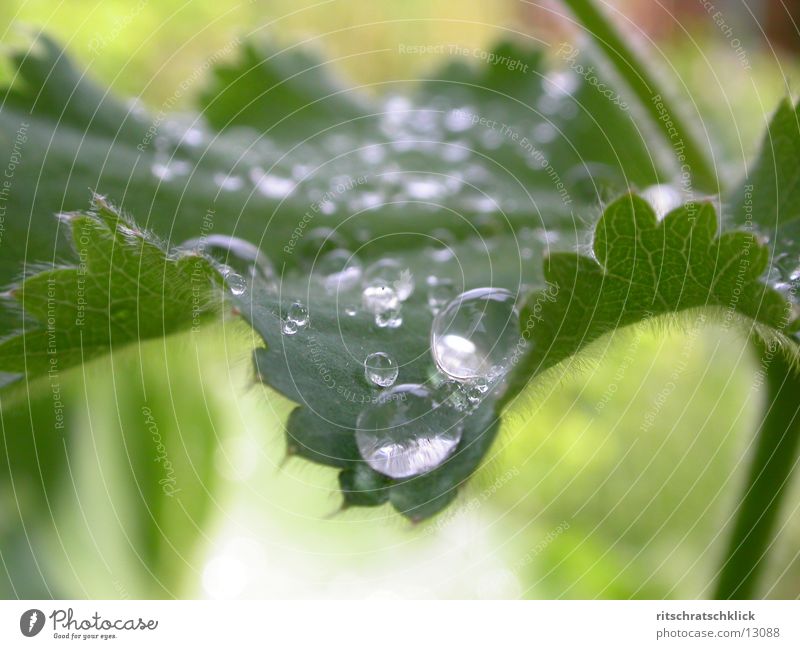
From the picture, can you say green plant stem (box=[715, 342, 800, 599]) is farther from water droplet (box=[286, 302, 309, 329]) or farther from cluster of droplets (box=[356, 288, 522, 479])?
water droplet (box=[286, 302, 309, 329])

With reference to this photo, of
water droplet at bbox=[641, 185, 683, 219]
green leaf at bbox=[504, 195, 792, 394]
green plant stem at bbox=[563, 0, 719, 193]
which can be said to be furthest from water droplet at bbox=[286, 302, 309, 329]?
green plant stem at bbox=[563, 0, 719, 193]

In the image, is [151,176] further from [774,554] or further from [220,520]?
[774,554]

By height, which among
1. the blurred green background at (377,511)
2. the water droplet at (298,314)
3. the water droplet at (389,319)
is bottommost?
the blurred green background at (377,511)

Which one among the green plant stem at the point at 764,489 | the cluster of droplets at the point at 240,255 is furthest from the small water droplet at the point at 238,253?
the green plant stem at the point at 764,489

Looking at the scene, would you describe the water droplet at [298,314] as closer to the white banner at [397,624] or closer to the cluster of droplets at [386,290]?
the cluster of droplets at [386,290]

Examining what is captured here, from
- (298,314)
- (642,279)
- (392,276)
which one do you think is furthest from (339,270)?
(642,279)

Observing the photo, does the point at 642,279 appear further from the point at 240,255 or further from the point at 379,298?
the point at 240,255

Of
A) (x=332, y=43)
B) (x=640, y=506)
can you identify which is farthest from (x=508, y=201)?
(x=332, y=43)
